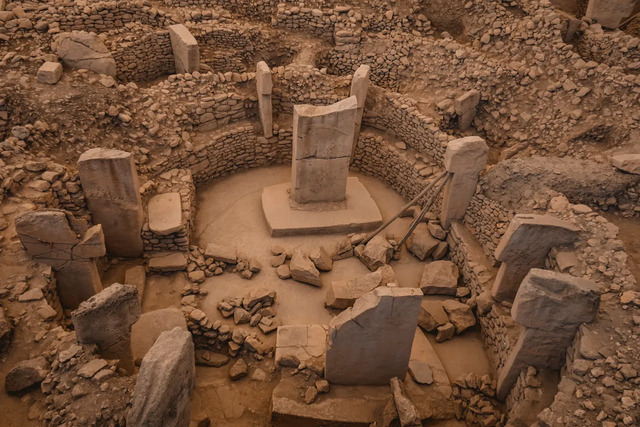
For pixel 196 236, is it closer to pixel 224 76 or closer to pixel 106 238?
pixel 106 238

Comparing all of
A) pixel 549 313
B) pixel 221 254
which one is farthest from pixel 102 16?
pixel 549 313

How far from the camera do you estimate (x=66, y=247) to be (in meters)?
6.18

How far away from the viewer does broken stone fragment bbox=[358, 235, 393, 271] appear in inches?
323

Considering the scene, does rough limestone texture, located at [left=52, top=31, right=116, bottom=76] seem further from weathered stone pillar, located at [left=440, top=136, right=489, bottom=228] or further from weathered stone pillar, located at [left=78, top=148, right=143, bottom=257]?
weathered stone pillar, located at [left=440, top=136, right=489, bottom=228]

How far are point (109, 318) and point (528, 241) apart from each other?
17.3 feet

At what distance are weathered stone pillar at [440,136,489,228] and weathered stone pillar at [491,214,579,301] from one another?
1551 millimetres

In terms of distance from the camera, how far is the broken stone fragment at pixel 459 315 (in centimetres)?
732

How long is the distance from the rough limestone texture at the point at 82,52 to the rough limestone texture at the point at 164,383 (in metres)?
6.30

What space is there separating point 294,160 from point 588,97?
17.7 ft

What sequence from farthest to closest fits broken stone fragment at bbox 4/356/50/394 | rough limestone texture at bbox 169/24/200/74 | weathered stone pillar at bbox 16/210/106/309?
rough limestone texture at bbox 169/24/200/74
weathered stone pillar at bbox 16/210/106/309
broken stone fragment at bbox 4/356/50/394

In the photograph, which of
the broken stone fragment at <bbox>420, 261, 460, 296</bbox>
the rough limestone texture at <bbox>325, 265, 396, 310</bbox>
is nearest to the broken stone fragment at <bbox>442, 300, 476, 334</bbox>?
the broken stone fragment at <bbox>420, 261, 460, 296</bbox>

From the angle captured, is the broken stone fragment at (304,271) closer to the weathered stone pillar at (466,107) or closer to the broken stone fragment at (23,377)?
the broken stone fragment at (23,377)

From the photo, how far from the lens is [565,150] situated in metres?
8.52

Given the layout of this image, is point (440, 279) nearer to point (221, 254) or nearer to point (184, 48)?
point (221, 254)
